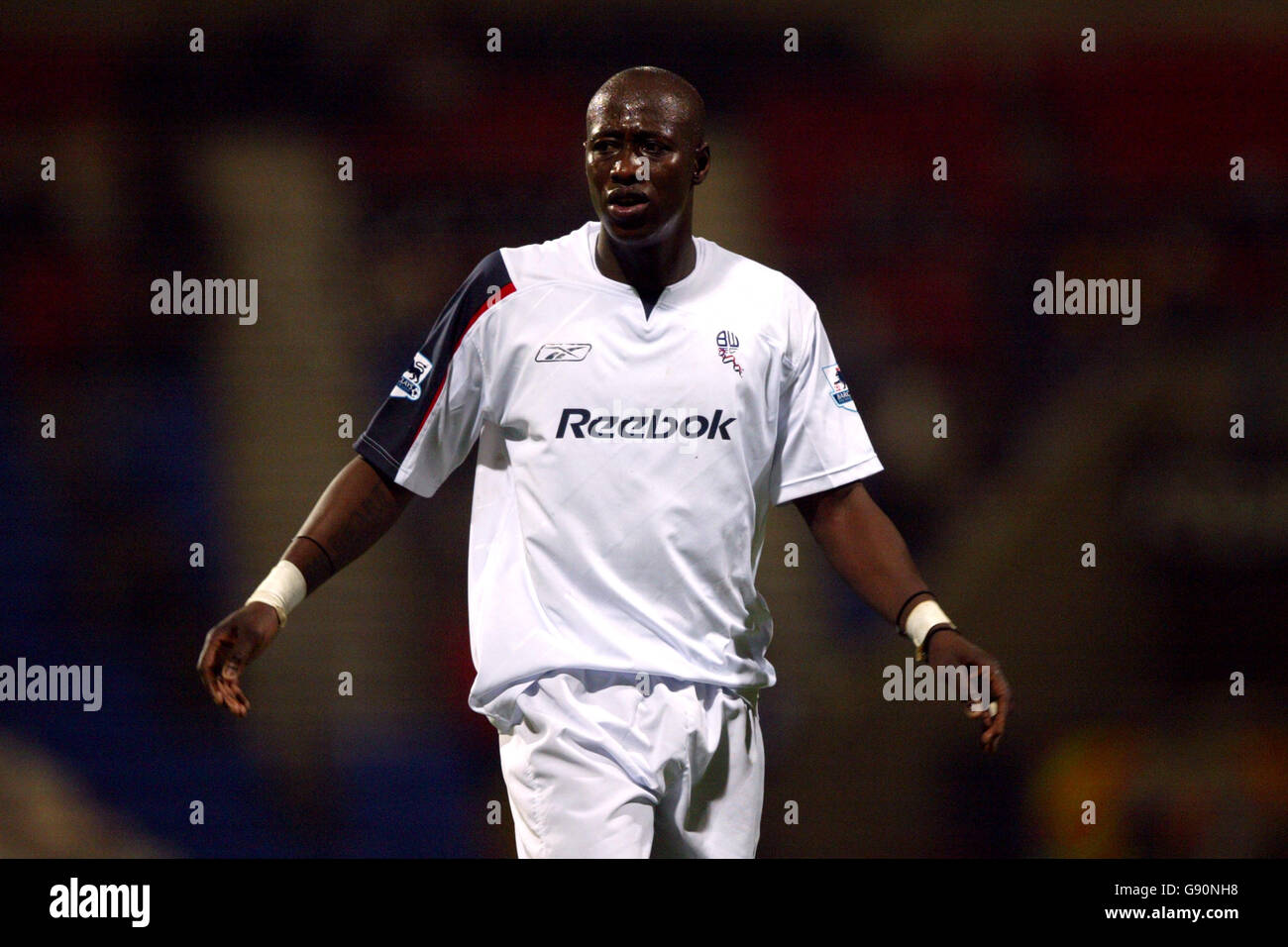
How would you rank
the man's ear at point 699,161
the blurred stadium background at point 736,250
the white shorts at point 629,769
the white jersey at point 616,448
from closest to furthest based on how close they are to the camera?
the white shorts at point 629,769, the white jersey at point 616,448, the man's ear at point 699,161, the blurred stadium background at point 736,250

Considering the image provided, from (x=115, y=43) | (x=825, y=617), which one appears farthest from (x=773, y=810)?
(x=115, y=43)

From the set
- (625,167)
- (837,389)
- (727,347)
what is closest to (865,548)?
(837,389)

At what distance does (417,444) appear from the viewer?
3.14 m

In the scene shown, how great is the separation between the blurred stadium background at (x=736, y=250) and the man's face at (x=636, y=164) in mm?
1305

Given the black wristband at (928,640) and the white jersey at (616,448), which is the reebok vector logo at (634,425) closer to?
the white jersey at (616,448)

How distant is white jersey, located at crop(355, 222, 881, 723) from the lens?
9.80 ft

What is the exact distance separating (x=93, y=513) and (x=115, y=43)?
1.27m

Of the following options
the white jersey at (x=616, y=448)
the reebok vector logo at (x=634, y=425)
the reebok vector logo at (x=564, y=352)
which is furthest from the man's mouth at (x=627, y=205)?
the reebok vector logo at (x=634, y=425)

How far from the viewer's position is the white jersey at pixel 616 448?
2988mm

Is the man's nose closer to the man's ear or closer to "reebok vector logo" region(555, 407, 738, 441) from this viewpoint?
the man's ear

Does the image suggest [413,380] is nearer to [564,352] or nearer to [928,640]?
[564,352]

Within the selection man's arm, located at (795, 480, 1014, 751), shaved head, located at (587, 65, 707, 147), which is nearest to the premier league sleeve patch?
man's arm, located at (795, 480, 1014, 751)
